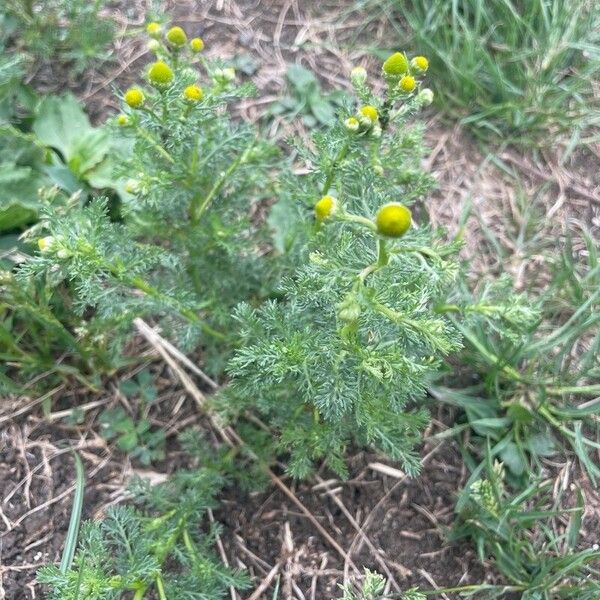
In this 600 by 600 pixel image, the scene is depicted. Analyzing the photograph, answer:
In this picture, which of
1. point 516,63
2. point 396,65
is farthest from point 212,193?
point 516,63

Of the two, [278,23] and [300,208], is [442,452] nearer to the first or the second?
[300,208]

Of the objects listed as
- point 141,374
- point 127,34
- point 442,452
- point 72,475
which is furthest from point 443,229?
point 127,34

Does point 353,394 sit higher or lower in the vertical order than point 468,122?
higher

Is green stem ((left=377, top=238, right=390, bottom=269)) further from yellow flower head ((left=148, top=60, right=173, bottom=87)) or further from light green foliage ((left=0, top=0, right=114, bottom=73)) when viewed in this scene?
light green foliage ((left=0, top=0, right=114, bottom=73))

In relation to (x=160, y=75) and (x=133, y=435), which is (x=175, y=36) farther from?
(x=133, y=435)

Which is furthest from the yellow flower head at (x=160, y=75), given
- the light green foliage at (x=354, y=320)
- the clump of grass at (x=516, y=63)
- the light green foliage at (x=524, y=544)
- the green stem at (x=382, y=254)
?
the clump of grass at (x=516, y=63)

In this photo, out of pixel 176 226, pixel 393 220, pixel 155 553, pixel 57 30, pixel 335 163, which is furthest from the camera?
pixel 57 30

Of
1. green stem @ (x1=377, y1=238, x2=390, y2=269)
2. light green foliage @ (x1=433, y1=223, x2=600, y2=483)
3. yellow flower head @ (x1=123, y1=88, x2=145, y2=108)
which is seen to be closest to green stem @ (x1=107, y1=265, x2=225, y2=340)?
yellow flower head @ (x1=123, y1=88, x2=145, y2=108)
